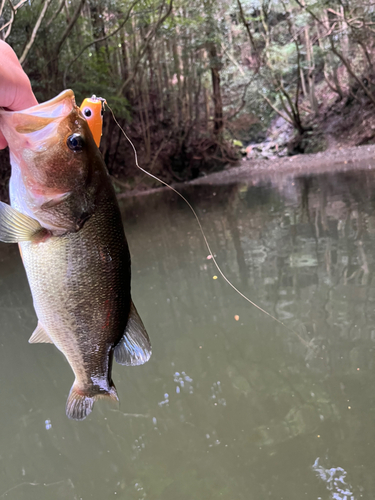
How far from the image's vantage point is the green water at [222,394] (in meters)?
2.53

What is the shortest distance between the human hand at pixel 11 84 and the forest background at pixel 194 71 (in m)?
10.5

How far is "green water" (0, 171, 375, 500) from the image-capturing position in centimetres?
253

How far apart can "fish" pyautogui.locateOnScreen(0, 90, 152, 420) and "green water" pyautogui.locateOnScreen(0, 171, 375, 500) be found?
1.76 metres

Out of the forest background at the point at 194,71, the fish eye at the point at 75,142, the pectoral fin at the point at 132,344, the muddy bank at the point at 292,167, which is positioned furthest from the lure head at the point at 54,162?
the muddy bank at the point at 292,167

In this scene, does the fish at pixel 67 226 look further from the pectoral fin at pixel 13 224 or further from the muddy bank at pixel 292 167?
the muddy bank at pixel 292 167

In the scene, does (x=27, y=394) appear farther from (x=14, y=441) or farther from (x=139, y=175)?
(x=139, y=175)

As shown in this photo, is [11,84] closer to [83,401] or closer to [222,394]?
[83,401]

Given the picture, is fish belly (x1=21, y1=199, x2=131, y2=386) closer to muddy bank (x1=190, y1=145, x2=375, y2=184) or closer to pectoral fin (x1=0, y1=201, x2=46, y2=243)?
pectoral fin (x1=0, y1=201, x2=46, y2=243)

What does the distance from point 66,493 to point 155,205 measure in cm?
974

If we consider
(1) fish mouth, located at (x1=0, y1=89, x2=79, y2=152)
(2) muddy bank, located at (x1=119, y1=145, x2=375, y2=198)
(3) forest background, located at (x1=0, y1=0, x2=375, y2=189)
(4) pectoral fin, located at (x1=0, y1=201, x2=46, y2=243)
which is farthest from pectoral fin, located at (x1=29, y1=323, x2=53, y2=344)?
(2) muddy bank, located at (x1=119, y1=145, x2=375, y2=198)

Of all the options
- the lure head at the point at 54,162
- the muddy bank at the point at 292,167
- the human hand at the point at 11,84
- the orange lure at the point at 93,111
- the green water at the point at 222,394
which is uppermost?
the human hand at the point at 11,84

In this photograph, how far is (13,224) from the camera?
1.12 meters

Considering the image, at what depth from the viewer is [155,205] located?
38.8 feet

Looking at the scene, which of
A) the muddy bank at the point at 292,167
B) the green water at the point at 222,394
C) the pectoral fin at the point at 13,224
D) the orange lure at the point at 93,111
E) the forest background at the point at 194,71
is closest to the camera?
the pectoral fin at the point at 13,224
